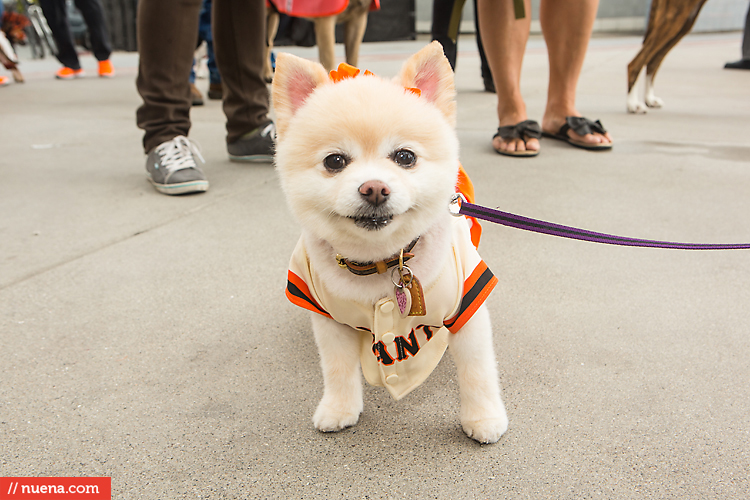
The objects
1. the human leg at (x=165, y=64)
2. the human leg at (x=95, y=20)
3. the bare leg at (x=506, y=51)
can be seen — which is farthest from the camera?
the human leg at (x=95, y=20)

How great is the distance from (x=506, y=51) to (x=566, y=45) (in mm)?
474

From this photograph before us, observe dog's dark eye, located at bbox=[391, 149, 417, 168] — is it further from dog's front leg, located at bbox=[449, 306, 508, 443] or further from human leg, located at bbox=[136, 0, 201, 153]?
human leg, located at bbox=[136, 0, 201, 153]

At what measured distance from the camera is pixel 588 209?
8.46 feet

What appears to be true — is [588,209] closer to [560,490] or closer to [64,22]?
[560,490]

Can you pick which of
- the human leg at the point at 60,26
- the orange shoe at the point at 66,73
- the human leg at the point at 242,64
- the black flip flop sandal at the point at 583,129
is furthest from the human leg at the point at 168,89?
the orange shoe at the point at 66,73

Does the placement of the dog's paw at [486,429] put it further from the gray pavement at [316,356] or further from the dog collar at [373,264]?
the dog collar at [373,264]

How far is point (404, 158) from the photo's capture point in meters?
1.03

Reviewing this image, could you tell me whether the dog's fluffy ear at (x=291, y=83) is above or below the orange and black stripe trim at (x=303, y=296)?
above

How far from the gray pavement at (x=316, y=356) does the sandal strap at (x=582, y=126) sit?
0.57 meters

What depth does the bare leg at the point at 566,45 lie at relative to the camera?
3.38 meters

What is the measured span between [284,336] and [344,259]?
589mm

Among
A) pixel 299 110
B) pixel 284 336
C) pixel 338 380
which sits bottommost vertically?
pixel 284 336

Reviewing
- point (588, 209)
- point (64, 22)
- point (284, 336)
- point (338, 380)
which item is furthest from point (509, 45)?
point (64, 22)

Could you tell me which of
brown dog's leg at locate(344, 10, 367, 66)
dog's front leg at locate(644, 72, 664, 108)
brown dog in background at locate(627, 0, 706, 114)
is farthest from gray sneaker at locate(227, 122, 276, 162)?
dog's front leg at locate(644, 72, 664, 108)
